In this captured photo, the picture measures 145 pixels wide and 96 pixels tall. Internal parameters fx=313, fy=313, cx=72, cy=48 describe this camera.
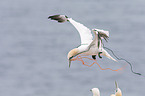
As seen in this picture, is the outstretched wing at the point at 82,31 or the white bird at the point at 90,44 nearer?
A: the white bird at the point at 90,44

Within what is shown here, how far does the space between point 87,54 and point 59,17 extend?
0.82ft

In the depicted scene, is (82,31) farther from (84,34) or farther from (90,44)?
(90,44)

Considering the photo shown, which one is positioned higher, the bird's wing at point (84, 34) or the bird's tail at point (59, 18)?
the bird's tail at point (59, 18)

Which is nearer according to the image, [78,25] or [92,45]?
[92,45]

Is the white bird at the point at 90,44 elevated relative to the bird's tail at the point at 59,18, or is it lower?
lower

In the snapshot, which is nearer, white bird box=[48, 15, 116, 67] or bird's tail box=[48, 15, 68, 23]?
white bird box=[48, 15, 116, 67]

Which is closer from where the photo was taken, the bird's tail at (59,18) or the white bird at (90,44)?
the white bird at (90,44)

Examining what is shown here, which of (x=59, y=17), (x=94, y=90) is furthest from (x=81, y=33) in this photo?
(x=94, y=90)

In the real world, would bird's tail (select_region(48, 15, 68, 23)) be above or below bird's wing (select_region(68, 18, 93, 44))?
above

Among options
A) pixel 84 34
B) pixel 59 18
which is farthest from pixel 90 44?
pixel 59 18

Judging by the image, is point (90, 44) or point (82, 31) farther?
point (82, 31)

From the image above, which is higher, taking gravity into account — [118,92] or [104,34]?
[104,34]

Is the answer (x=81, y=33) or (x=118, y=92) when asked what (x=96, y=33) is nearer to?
(x=81, y=33)

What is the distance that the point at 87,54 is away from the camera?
5.39 ft
